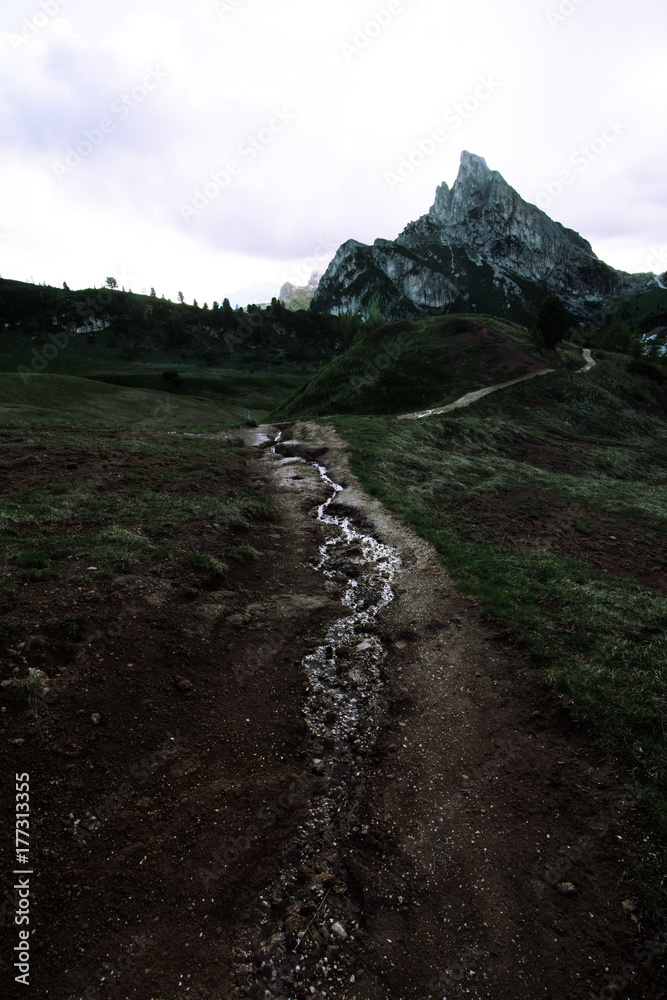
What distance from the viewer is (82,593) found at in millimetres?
13695

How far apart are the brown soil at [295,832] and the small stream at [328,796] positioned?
5 centimetres

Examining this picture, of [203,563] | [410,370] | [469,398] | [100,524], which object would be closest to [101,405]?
[410,370]

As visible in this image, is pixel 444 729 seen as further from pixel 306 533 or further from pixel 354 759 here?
pixel 306 533

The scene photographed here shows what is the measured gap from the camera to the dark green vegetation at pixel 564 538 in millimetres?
10477

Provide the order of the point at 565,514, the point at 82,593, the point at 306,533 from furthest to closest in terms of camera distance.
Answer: the point at 565,514 → the point at 306,533 → the point at 82,593

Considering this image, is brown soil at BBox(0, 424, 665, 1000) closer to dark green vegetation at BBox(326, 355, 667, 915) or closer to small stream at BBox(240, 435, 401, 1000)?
small stream at BBox(240, 435, 401, 1000)

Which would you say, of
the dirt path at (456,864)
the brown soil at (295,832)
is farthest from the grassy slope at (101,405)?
the dirt path at (456,864)

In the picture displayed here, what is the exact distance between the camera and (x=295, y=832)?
8.95 m

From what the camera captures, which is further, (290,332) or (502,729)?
(290,332)

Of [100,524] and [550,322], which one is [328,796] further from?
[550,322]

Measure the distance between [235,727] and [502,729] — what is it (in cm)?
705

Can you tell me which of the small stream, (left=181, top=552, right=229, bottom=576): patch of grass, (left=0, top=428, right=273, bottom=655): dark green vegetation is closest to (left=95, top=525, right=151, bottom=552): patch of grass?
(left=0, top=428, right=273, bottom=655): dark green vegetation

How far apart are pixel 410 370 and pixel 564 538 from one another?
53079 mm

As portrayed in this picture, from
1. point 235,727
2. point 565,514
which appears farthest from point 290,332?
point 235,727
